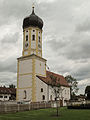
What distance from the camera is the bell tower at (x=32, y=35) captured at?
44.9 meters

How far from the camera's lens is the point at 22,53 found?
46.2 metres

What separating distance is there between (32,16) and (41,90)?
1877 centimetres

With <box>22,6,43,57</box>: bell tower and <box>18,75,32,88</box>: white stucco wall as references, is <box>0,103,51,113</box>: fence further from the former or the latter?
<box>22,6,43,57</box>: bell tower

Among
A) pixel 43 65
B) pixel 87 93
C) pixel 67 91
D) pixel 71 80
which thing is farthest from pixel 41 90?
pixel 71 80

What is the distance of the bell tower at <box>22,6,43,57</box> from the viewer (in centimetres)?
4491

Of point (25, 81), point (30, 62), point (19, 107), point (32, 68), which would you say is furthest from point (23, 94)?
point (19, 107)

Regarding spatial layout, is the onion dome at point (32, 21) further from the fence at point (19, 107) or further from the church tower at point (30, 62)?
the fence at point (19, 107)

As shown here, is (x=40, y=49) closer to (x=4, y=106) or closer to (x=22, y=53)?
(x=22, y=53)

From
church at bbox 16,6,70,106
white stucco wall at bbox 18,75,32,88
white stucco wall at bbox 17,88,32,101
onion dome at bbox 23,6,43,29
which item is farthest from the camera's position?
onion dome at bbox 23,6,43,29

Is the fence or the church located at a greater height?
the church

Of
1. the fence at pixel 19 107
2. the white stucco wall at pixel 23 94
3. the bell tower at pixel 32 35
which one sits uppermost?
the bell tower at pixel 32 35

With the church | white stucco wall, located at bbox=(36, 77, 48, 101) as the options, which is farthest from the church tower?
white stucco wall, located at bbox=(36, 77, 48, 101)

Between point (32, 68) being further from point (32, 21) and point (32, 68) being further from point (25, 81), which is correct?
point (32, 21)

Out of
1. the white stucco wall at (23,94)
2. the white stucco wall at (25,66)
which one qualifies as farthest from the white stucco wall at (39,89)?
the white stucco wall at (25,66)
